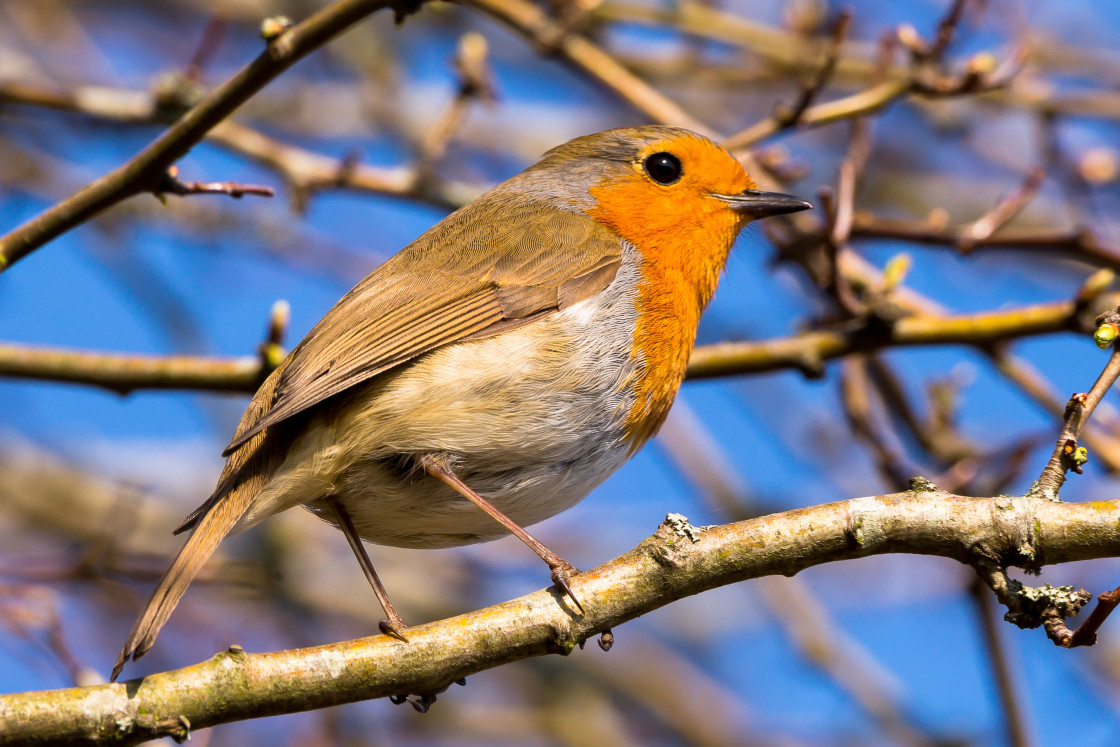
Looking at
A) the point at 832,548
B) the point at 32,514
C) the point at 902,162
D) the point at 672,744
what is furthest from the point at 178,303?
the point at 902,162

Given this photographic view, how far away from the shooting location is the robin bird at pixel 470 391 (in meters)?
3.19

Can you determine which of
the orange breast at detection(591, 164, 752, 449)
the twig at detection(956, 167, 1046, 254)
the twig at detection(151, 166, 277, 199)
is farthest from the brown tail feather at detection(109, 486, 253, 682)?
the twig at detection(956, 167, 1046, 254)

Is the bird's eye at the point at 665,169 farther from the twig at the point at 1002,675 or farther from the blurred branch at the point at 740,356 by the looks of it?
the twig at the point at 1002,675

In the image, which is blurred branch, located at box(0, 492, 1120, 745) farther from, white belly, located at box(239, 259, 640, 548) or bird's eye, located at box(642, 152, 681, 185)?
bird's eye, located at box(642, 152, 681, 185)

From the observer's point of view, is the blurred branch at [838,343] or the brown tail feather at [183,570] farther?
the blurred branch at [838,343]

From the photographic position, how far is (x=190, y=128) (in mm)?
3043

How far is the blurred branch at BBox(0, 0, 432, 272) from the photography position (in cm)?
296

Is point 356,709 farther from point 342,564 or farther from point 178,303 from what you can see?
point 178,303

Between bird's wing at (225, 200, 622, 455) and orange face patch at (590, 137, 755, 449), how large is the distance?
0.42ft

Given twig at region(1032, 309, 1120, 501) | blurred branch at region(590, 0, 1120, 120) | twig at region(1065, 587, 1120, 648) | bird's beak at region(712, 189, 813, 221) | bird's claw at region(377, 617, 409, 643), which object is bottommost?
twig at region(1065, 587, 1120, 648)

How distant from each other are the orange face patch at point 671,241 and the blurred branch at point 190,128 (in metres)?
1.18

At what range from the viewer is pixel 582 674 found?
674 centimetres

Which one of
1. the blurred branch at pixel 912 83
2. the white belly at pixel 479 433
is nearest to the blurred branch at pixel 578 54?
the blurred branch at pixel 912 83

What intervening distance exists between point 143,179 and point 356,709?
4111mm
